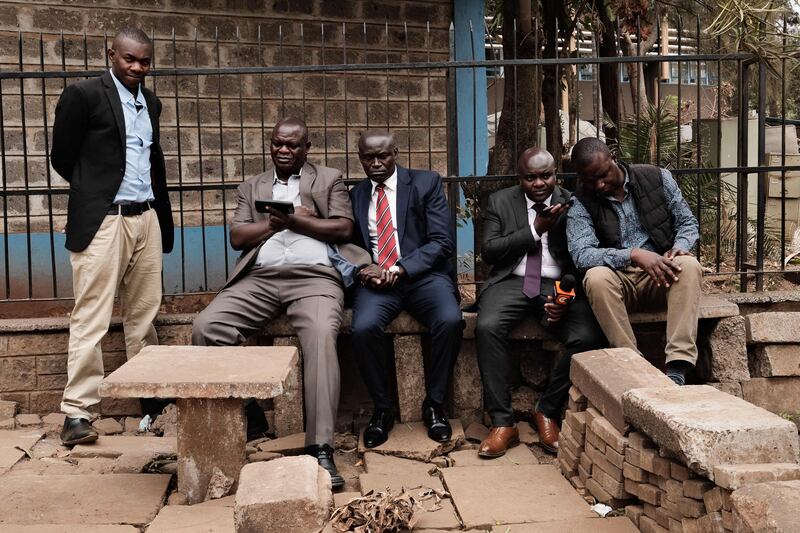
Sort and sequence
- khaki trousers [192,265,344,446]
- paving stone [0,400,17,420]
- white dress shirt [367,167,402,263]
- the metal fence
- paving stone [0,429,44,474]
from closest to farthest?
khaki trousers [192,265,344,446] → paving stone [0,429,44,474] → white dress shirt [367,167,402,263] → paving stone [0,400,17,420] → the metal fence

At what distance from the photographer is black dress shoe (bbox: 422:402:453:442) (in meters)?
4.93

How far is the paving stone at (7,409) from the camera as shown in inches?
212

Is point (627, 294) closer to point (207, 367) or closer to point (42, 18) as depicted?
point (207, 367)

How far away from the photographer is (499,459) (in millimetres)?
4809

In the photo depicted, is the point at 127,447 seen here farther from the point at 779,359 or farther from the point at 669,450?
the point at 779,359

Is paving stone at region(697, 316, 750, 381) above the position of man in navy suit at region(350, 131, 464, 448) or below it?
below

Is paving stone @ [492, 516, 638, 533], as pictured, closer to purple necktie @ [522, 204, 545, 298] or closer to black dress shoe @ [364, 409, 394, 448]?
black dress shoe @ [364, 409, 394, 448]

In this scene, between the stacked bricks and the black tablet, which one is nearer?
the stacked bricks

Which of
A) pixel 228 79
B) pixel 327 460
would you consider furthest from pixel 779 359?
pixel 228 79

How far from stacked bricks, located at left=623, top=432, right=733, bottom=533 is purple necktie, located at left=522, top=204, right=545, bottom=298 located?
131cm

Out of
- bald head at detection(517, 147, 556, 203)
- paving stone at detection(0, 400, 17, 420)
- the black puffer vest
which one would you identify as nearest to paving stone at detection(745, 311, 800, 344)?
the black puffer vest

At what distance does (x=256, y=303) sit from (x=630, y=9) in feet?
12.3

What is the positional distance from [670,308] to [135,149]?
2984 mm

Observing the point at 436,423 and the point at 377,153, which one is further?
the point at 377,153
